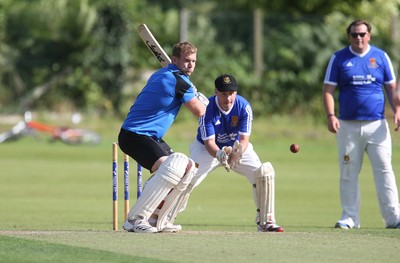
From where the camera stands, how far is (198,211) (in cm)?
1313

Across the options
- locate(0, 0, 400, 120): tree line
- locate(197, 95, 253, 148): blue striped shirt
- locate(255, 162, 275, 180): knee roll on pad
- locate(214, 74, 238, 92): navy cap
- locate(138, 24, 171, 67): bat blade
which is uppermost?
locate(0, 0, 400, 120): tree line

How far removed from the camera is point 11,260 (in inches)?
276

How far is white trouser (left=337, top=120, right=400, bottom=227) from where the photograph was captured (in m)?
10.5

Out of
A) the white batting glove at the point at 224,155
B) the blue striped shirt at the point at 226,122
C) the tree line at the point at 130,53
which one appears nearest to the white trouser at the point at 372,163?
the blue striped shirt at the point at 226,122

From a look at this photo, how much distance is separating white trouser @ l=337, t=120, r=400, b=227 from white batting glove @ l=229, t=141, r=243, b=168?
1895 millimetres

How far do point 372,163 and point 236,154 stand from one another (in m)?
2.13

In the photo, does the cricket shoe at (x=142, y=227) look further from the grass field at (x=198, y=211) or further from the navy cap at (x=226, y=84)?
the navy cap at (x=226, y=84)

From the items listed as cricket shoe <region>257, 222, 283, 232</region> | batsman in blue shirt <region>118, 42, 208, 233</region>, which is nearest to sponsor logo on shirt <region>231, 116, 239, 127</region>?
batsman in blue shirt <region>118, 42, 208, 233</region>

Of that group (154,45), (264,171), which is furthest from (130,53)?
(264,171)

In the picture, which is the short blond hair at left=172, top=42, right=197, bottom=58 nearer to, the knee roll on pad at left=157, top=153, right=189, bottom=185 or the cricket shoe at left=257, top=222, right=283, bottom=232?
the knee roll on pad at left=157, top=153, right=189, bottom=185

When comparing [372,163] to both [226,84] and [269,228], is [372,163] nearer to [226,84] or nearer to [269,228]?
[269,228]

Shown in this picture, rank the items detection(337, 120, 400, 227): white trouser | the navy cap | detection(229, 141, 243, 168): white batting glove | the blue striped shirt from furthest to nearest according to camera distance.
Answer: detection(337, 120, 400, 227): white trouser
the blue striped shirt
the navy cap
detection(229, 141, 243, 168): white batting glove

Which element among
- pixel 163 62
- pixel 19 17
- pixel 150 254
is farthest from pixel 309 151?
pixel 150 254

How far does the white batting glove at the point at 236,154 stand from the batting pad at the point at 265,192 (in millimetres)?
481
